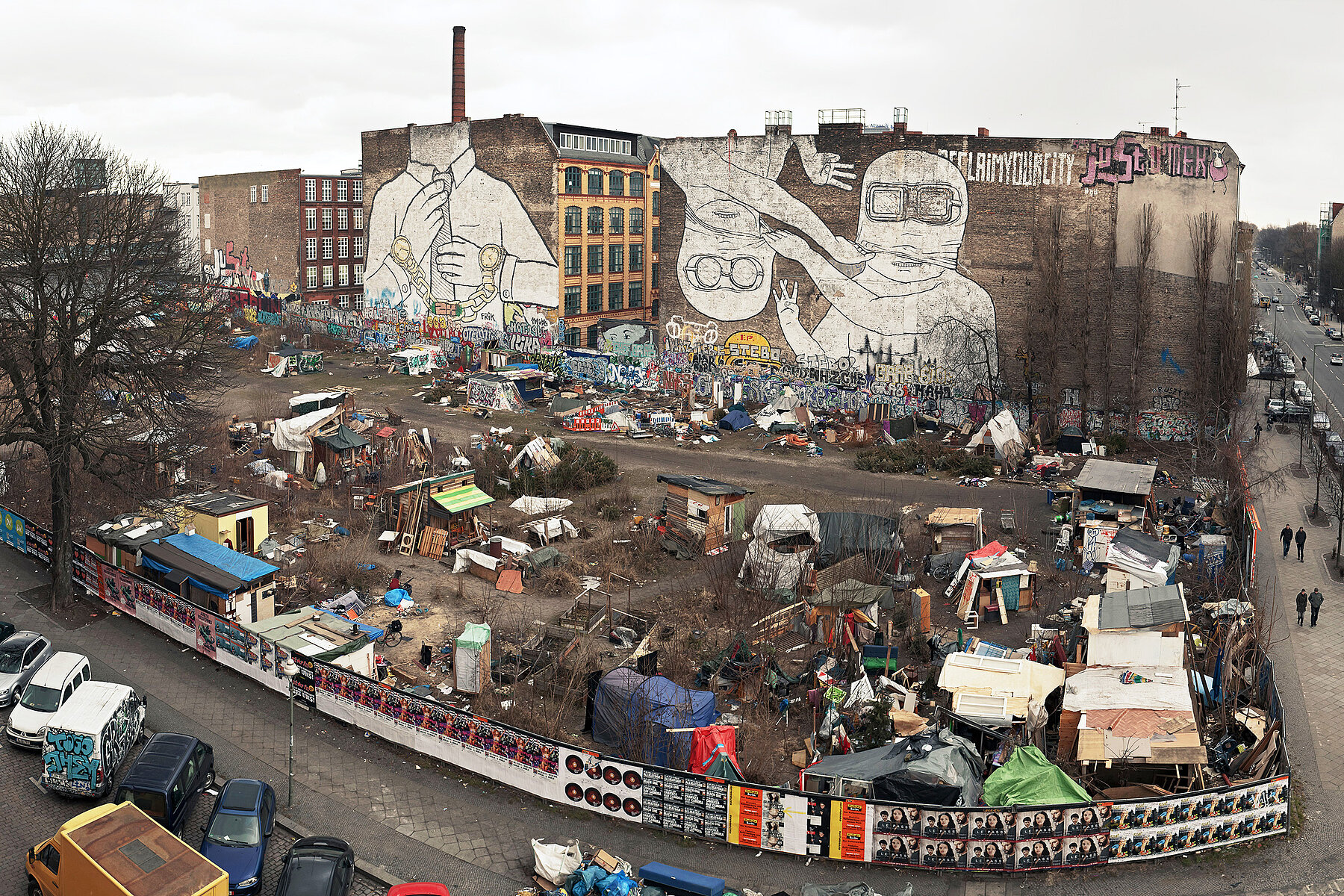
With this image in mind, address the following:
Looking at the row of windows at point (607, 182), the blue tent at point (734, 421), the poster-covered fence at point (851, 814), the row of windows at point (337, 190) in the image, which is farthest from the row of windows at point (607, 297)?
the poster-covered fence at point (851, 814)

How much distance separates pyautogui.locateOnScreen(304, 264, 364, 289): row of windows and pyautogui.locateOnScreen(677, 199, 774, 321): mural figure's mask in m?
32.8

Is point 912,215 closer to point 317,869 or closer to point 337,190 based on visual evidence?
point 317,869

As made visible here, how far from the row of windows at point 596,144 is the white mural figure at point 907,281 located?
1629 cm

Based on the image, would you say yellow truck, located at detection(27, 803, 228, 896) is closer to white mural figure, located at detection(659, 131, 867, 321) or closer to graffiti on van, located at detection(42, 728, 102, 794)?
graffiti on van, located at detection(42, 728, 102, 794)

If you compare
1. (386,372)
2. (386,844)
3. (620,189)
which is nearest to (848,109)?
(620,189)

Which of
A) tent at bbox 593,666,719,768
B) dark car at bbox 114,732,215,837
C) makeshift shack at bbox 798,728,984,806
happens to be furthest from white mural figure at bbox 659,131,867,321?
dark car at bbox 114,732,215,837

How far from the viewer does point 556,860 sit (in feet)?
52.3

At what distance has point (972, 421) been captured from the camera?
4725 centimetres

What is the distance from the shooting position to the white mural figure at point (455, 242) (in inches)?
2436

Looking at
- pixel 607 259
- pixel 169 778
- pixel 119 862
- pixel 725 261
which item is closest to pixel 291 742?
pixel 169 778

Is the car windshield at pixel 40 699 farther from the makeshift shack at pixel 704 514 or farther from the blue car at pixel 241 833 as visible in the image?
the makeshift shack at pixel 704 514

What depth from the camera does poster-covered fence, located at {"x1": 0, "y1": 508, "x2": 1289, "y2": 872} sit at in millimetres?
16031

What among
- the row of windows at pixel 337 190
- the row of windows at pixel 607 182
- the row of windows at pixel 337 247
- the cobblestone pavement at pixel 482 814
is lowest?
the cobblestone pavement at pixel 482 814

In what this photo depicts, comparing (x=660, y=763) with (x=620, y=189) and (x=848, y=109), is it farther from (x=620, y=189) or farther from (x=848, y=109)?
(x=620, y=189)
